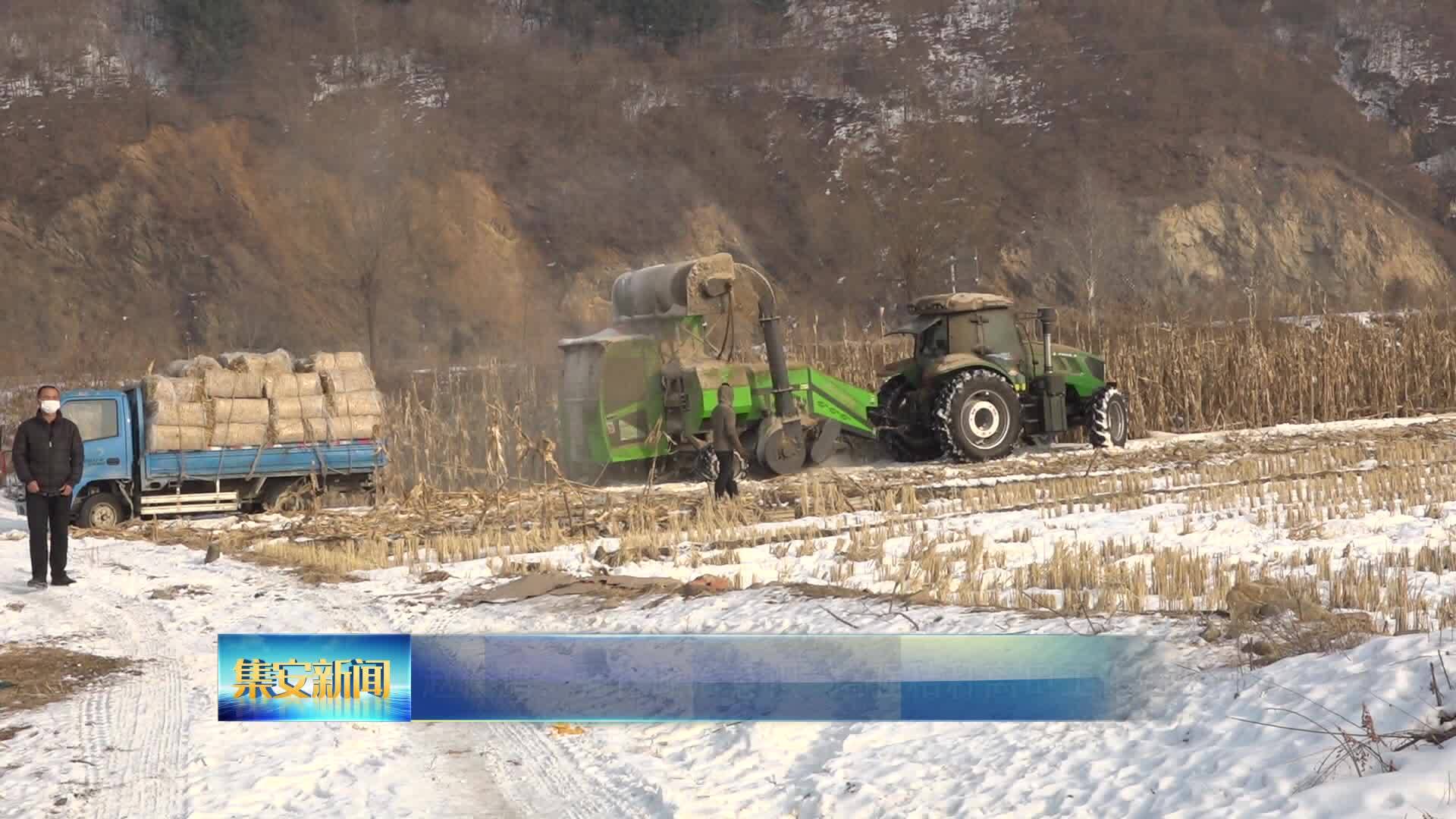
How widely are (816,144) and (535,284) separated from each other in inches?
511

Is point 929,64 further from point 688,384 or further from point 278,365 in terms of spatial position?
point 278,365

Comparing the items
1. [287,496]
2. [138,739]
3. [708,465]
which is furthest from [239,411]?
[138,739]

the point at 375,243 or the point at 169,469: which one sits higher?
the point at 375,243

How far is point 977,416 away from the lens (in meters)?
21.0

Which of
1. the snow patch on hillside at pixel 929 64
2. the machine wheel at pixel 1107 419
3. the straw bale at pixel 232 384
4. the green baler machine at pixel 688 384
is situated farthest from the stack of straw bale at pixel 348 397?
the snow patch on hillside at pixel 929 64

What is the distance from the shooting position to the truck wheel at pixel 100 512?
19.4 metres

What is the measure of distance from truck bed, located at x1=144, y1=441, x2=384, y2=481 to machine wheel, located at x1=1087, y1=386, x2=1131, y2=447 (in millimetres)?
9012

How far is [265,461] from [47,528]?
6423 millimetres

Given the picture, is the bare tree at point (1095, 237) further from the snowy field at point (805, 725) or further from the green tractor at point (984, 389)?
the snowy field at point (805, 725)

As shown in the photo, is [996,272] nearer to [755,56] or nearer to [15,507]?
[755,56]

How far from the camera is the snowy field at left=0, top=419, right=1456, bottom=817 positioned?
597 cm

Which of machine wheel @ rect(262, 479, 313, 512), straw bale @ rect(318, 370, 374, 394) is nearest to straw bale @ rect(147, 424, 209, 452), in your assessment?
machine wheel @ rect(262, 479, 313, 512)

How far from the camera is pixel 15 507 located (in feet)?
73.9

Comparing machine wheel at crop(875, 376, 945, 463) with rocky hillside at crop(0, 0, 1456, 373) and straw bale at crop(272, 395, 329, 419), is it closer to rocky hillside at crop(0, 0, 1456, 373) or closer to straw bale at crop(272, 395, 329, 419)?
straw bale at crop(272, 395, 329, 419)
